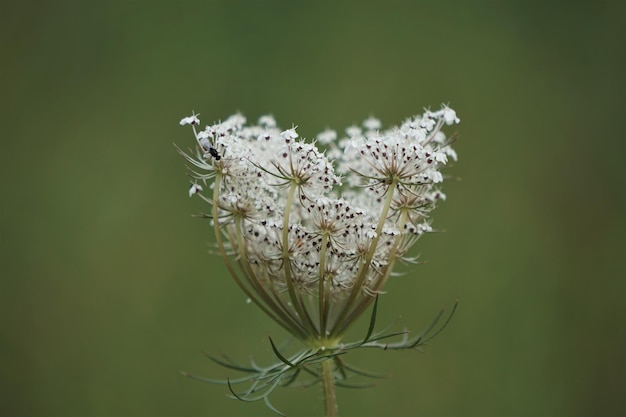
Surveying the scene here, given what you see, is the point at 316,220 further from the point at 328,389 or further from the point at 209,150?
the point at 328,389

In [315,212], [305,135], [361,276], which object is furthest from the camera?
[305,135]

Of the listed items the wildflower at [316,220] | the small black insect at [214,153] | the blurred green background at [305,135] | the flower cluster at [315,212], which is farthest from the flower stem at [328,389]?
the blurred green background at [305,135]

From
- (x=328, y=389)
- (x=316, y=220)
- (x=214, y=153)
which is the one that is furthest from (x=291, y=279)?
(x=214, y=153)

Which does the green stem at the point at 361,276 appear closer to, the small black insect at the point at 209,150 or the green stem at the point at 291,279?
the green stem at the point at 291,279

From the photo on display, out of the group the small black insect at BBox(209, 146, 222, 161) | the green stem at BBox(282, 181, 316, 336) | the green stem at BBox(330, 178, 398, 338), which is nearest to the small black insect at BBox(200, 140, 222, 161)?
the small black insect at BBox(209, 146, 222, 161)

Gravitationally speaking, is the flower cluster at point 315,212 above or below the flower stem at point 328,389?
above

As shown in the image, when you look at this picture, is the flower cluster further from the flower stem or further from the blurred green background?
the blurred green background
